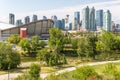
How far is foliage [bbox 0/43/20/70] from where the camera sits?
4412 cm

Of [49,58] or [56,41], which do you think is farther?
[56,41]

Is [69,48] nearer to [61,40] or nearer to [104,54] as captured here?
[61,40]

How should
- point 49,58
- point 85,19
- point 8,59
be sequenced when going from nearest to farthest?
point 8,59
point 49,58
point 85,19

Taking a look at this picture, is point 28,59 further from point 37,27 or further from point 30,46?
point 37,27

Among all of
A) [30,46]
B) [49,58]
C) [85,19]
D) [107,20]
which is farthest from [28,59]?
[85,19]

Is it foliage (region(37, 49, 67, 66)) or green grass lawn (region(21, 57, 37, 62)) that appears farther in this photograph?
green grass lawn (region(21, 57, 37, 62))

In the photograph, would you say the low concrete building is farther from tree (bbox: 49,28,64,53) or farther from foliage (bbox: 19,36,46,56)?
foliage (bbox: 19,36,46,56)

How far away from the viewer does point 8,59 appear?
44250mm

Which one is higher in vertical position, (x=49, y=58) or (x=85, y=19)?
(x=85, y=19)

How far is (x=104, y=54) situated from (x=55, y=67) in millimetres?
17016

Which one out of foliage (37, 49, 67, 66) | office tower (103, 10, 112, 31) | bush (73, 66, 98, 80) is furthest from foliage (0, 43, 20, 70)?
office tower (103, 10, 112, 31)

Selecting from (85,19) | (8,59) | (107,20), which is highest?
(85,19)

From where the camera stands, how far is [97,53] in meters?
61.0

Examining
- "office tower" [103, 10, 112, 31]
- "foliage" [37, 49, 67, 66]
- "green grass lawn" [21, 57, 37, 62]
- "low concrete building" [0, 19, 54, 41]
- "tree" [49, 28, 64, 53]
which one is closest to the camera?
"foliage" [37, 49, 67, 66]
